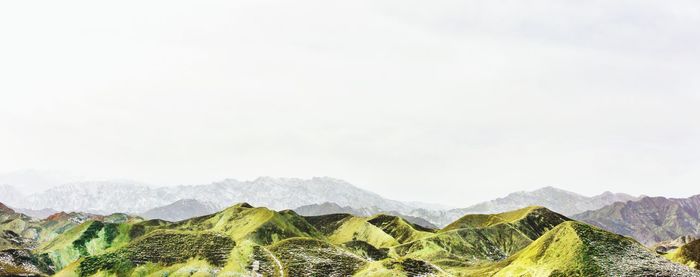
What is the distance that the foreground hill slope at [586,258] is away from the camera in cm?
12594

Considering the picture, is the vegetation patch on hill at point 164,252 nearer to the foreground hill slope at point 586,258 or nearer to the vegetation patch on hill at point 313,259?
the vegetation patch on hill at point 313,259

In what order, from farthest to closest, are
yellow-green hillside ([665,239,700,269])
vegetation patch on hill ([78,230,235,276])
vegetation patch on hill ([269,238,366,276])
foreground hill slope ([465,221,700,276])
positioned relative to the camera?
yellow-green hillside ([665,239,700,269]), vegetation patch on hill ([78,230,235,276]), vegetation patch on hill ([269,238,366,276]), foreground hill slope ([465,221,700,276])

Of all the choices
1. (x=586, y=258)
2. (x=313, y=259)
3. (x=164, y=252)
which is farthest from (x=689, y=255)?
(x=164, y=252)

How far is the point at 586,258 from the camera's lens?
12988 cm

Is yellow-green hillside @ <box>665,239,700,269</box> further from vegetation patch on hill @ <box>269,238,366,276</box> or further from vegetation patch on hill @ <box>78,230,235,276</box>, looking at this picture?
vegetation patch on hill @ <box>78,230,235,276</box>

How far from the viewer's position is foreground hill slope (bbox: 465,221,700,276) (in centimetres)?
12594

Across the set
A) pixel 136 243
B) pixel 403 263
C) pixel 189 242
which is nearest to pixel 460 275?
pixel 403 263

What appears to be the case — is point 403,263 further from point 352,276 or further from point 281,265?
point 281,265

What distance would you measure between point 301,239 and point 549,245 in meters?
74.6

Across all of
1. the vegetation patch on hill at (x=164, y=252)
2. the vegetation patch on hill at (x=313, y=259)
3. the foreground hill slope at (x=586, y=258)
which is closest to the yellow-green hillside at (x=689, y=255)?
the foreground hill slope at (x=586, y=258)

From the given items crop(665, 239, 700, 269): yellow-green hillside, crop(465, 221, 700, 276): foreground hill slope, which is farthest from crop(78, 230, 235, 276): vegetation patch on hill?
crop(665, 239, 700, 269): yellow-green hillside

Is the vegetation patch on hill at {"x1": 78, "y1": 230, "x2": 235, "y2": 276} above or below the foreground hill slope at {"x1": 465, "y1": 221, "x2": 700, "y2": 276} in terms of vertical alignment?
below

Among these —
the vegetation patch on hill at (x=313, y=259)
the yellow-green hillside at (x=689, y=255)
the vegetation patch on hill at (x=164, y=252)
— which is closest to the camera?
the vegetation patch on hill at (x=313, y=259)

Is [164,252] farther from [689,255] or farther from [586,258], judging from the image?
[689,255]
